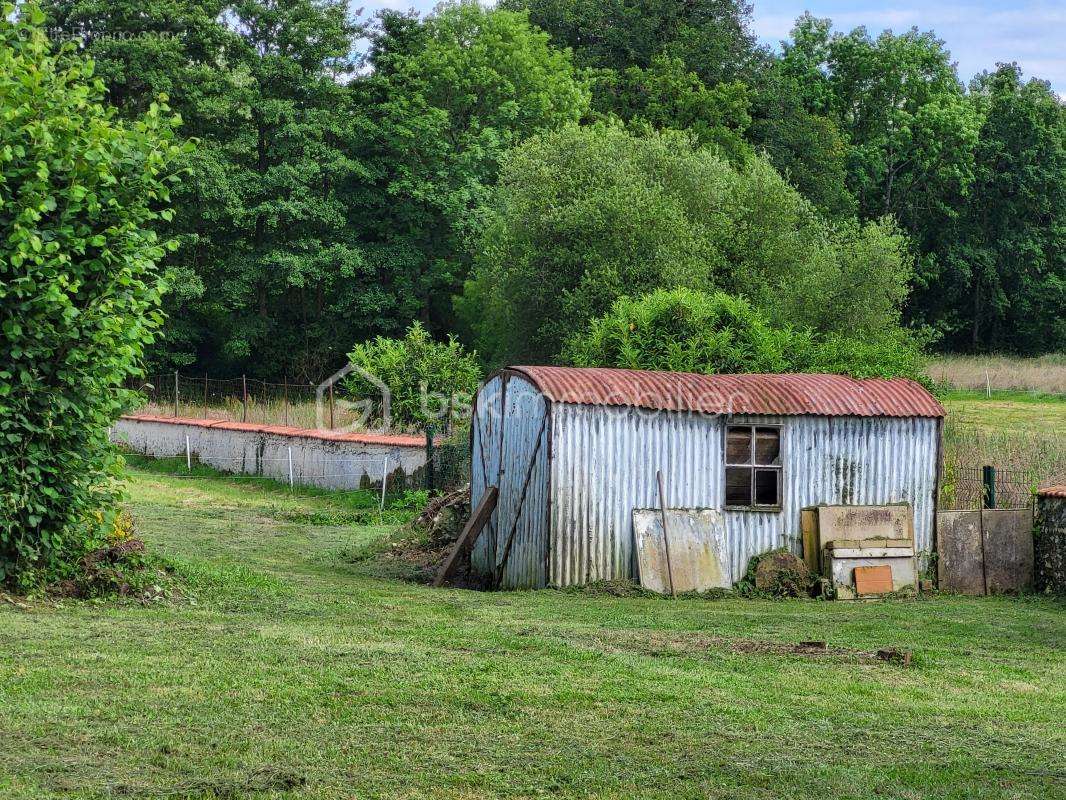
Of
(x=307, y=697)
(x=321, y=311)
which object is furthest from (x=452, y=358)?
(x=307, y=697)

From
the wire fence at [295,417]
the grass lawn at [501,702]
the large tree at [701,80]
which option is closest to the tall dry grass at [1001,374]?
the large tree at [701,80]

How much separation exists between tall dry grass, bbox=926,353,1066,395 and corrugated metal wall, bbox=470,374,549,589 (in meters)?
32.5

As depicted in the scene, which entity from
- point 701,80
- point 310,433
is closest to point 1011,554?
point 310,433

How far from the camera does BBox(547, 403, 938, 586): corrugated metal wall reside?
1758 centimetres

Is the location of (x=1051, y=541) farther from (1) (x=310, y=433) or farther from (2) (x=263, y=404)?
(2) (x=263, y=404)

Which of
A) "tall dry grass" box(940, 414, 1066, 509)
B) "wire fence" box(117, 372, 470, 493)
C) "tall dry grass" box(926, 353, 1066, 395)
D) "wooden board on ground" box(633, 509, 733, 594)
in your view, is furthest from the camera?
"tall dry grass" box(926, 353, 1066, 395)

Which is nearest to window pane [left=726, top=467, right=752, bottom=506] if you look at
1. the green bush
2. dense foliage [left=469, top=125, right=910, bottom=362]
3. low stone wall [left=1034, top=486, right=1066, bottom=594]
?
low stone wall [left=1034, top=486, right=1066, bottom=594]

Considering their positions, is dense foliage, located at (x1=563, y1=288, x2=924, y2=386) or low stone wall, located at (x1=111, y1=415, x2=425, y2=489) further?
low stone wall, located at (x1=111, y1=415, x2=425, y2=489)

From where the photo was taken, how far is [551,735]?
8.48 metres

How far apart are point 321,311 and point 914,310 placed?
31.3 meters

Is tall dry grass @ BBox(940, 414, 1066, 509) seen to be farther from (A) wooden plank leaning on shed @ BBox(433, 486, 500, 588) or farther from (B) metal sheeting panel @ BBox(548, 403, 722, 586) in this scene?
(A) wooden plank leaning on shed @ BBox(433, 486, 500, 588)

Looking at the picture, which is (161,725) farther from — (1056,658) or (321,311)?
(321,311)

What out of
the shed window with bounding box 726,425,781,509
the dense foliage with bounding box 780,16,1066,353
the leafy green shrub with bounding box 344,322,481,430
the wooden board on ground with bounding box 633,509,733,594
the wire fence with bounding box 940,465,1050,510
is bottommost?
the wooden board on ground with bounding box 633,509,733,594

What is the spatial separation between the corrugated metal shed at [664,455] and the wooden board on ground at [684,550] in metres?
0.15
